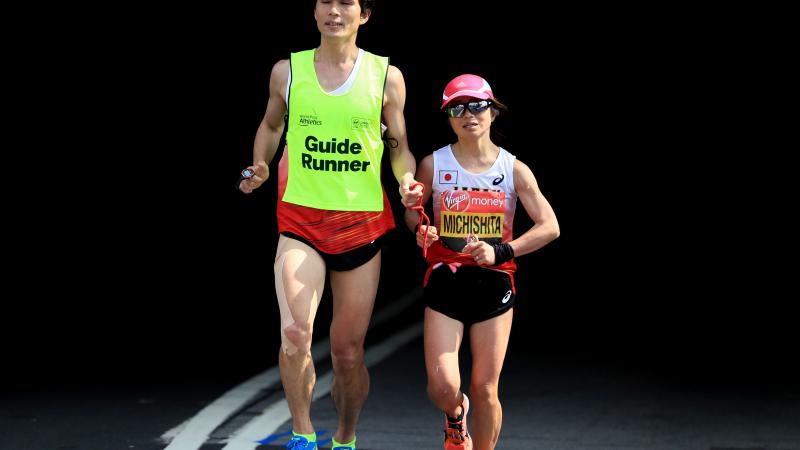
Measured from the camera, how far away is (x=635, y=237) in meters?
18.2

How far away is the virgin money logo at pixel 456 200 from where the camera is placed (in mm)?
6969

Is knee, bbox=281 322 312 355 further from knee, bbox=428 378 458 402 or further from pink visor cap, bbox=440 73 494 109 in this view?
pink visor cap, bbox=440 73 494 109

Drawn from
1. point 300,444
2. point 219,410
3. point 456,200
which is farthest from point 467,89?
point 219,410

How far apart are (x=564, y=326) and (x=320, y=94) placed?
5.77 m

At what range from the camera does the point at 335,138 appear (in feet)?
22.6

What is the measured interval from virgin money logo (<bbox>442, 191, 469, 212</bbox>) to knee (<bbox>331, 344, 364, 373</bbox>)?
837mm

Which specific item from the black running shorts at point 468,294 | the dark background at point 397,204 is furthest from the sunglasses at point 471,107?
the dark background at point 397,204

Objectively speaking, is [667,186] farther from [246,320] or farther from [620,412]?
[620,412]

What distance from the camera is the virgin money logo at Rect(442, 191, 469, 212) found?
697 cm

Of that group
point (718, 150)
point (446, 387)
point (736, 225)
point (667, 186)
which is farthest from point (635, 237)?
point (446, 387)

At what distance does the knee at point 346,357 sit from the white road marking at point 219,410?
3.45 feet

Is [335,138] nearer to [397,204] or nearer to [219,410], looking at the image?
[219,410]

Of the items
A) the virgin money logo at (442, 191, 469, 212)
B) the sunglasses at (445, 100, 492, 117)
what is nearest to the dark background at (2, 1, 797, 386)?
the virgin money logo at (442, 191, 469, 212)

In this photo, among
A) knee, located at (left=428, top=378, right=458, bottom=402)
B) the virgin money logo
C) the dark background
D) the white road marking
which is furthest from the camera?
the dark background
